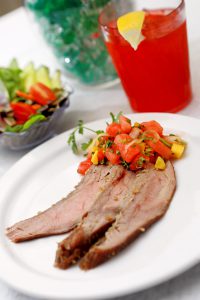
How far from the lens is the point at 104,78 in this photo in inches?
87.3

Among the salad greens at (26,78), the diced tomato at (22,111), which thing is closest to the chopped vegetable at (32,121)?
the diced tomato at (22,111)

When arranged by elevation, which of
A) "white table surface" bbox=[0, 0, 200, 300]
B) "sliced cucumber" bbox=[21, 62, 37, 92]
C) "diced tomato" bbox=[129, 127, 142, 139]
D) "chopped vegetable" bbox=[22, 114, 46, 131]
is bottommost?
"white table surface" bbox=[0, 0, 200, 300]

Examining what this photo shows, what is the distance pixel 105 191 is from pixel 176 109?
59cm

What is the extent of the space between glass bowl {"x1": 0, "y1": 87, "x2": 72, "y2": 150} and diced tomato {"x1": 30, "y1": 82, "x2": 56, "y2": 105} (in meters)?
0.06

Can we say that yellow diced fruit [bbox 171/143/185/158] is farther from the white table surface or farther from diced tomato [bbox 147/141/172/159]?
the white table surface

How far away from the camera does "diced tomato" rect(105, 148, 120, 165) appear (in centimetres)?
156

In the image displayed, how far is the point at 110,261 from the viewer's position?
1.26 meters

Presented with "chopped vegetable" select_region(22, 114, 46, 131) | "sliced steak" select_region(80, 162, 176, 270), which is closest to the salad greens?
"chopped vegetable" select_region(22, 114, 46, 131)

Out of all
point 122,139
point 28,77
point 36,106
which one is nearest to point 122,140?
point 122,139

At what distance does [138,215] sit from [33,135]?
707mm

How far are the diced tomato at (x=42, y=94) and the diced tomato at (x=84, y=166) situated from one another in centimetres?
43

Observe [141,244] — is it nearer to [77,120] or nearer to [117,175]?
[117,175]

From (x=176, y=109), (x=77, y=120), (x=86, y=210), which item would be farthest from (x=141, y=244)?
(x=77, y=120)

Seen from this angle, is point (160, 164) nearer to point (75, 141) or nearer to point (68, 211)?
point (68, 211)
